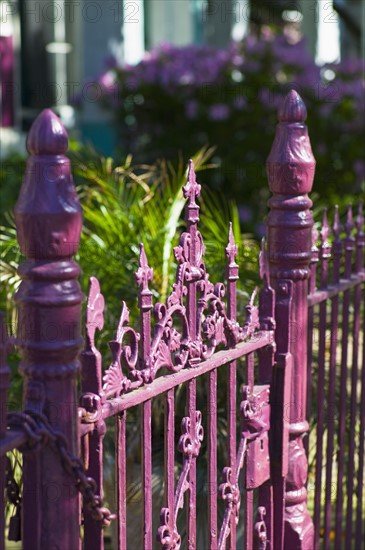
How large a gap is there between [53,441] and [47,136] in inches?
17.9

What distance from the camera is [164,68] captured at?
25.2 ft

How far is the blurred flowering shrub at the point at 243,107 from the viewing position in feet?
24.1

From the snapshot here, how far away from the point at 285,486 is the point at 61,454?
3.43ft

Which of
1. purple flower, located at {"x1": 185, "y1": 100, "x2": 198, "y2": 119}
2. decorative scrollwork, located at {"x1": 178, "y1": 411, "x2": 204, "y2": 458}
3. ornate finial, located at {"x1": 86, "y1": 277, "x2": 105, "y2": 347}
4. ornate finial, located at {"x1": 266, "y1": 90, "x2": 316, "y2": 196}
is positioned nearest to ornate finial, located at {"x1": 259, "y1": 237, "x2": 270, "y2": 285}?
ornate finial, located at {"x1": 266, "y1": 90, "x2": 316, "y2": 196}

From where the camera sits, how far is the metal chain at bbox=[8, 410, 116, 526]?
1.36m

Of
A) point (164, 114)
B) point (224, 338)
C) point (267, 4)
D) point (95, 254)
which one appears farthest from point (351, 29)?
point (224, 338)

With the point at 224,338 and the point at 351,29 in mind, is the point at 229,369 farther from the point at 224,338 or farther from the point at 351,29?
the point at 351,29

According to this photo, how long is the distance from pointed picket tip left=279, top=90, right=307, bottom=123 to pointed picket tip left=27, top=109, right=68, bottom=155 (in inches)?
40.0

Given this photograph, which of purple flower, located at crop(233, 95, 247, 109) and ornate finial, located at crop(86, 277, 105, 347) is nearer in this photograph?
ornate finial, located at crop(86, 277, 105, 347)

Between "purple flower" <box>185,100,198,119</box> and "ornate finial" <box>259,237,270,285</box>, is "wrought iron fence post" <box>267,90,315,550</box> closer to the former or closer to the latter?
"ornate finial" <box>259,237,270,285</box>

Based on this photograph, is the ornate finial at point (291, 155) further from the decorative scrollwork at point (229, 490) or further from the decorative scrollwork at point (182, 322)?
the decorative scrollwork at point (229, 490)

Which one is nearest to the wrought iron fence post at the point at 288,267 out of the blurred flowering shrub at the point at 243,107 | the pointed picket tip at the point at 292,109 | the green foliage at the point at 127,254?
the pointed picket tip at the point at 292,109

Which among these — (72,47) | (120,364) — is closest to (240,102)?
(72,47)

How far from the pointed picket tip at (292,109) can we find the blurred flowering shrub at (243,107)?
4.99 meters
